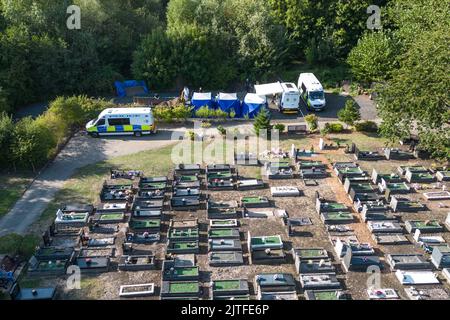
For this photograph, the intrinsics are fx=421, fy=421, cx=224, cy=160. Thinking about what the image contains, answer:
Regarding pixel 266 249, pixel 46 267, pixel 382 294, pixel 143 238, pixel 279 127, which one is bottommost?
pixel 382 294

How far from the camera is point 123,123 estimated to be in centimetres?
3180

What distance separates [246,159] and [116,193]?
8999mm

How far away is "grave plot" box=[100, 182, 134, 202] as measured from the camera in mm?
24328

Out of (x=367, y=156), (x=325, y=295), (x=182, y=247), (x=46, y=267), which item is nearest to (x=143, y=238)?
(x=182, y=247)

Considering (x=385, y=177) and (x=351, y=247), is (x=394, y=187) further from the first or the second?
(x=351, y=247)

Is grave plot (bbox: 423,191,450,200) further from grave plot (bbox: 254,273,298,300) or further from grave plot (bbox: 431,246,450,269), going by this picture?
grave plot (bbox: 254,273,298,300)

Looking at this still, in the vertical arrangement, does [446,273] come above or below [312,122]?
below

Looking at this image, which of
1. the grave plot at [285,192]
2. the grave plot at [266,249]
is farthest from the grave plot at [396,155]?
the grave plot at [266,249]

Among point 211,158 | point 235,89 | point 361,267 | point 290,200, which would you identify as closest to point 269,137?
point 211,158

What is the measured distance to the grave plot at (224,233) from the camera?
69.2ft

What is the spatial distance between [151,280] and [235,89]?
27.2 meters

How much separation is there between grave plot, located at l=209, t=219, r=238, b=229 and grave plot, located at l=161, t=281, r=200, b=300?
14.0 feet

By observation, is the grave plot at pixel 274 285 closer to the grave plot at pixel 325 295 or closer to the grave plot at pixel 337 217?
the grave plot at pixel 325 295

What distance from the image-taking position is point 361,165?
28.3 meters
